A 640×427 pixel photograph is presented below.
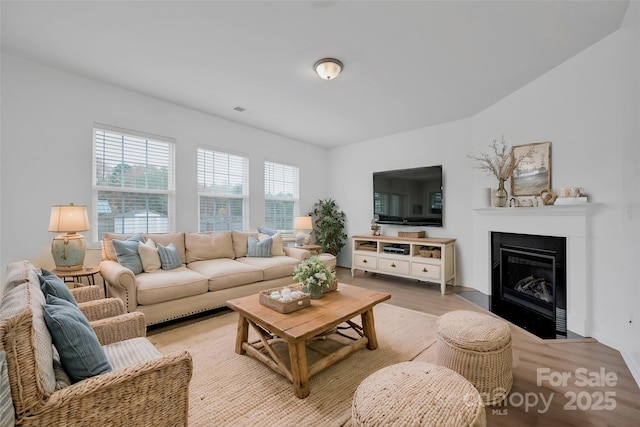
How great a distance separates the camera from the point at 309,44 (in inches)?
96.3

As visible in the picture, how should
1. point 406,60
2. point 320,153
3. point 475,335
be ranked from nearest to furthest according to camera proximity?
point 475,335 < point 406,60 < point 320,153

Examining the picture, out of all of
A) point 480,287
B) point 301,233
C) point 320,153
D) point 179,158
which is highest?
point 320,153

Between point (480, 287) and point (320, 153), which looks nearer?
point (480, 287)

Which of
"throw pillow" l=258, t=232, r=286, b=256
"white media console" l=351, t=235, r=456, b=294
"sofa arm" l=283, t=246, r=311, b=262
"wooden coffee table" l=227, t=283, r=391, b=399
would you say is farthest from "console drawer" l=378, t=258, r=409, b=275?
"wooden coffee table" l=227, t=283, r=391, b=399

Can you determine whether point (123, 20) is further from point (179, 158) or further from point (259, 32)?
point (179, 158)

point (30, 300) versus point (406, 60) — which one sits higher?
point (406, 60)

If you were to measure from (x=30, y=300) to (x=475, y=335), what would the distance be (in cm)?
222

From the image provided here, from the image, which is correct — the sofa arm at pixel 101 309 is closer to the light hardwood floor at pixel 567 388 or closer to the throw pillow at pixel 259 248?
the throw pillow at pixel 259 248

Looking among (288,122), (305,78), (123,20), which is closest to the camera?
(123,20)

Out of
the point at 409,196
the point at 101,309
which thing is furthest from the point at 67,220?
the point at 409,196

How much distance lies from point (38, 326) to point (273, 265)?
2.65m

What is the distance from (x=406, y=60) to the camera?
8.80ft

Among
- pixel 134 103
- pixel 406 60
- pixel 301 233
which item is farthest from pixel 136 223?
pixel 406 60

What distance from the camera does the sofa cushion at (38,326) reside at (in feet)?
3.05
